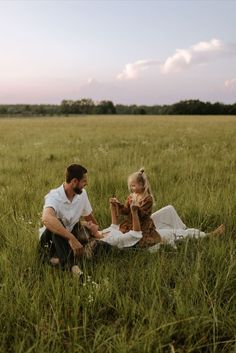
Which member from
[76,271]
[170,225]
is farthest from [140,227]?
[76,271]

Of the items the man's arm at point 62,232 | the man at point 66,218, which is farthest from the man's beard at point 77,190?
the man's arm at point 62,232

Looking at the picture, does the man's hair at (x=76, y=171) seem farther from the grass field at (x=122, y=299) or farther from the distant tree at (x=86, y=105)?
the distant tree at (x=86, y=105)

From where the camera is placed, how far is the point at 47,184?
24.5 ft

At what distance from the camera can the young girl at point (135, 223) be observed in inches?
183

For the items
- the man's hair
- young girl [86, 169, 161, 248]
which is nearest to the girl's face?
young girl [86, 169, 161, 248]

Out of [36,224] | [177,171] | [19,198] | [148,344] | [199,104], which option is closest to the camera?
[148,344]

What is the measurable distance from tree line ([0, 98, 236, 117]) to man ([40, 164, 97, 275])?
3150 inches

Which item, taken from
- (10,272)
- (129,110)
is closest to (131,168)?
(10,272)

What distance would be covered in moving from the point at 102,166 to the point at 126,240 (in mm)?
4620

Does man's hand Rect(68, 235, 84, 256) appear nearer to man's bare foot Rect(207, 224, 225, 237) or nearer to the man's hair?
the man's hair

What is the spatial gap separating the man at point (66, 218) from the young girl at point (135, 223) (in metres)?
0.30

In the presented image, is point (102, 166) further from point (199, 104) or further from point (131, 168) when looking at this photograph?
point (199, 104)

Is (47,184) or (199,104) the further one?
(199,104)

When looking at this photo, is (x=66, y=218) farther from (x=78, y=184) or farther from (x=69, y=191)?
(x=78, y=184)
